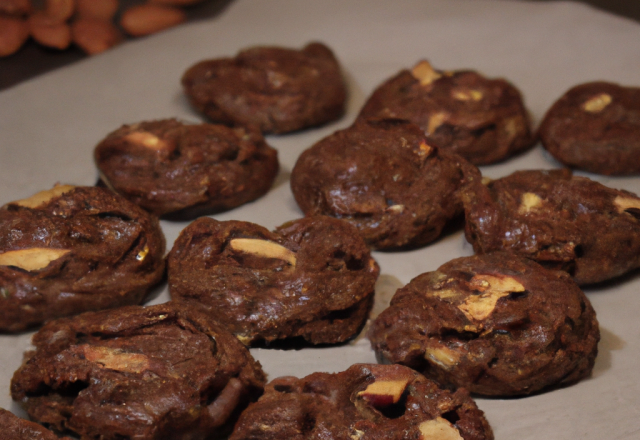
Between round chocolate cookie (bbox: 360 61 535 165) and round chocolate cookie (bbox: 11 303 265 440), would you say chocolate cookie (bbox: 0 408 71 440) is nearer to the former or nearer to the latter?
round chocolate cookie (bbox: 11 303 265 440)

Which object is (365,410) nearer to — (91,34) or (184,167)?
(184,167)

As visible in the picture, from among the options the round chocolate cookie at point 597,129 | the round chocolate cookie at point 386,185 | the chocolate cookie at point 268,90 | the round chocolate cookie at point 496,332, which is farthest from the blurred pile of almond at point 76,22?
the round chocolate cookie at point 496,332

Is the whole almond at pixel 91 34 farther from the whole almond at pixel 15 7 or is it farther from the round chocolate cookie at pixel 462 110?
the round chocolate cookie at pixel 462 110

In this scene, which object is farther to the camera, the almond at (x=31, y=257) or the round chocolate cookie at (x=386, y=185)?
the round chocolate cookie at (x=386, y=185)

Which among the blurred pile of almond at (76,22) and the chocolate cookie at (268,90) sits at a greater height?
the blurred pile of almond at (76,22)

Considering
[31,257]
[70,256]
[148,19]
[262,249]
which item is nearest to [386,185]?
[262,249]

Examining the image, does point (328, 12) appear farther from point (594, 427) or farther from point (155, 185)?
point (594, 427)

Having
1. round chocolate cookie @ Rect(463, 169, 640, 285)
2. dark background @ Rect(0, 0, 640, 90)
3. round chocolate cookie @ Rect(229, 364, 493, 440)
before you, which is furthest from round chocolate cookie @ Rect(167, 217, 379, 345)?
dark background @ Rect(0, 0, 640, 90)

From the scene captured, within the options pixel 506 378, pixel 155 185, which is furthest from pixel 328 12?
pixel 506 378
